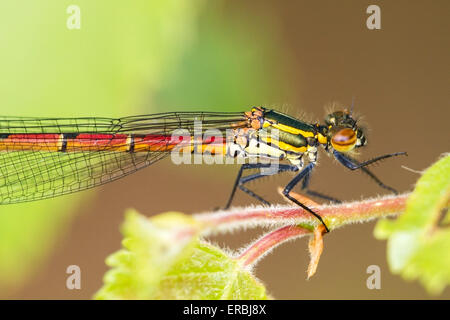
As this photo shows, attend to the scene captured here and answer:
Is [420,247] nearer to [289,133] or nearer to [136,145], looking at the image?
[289,133]

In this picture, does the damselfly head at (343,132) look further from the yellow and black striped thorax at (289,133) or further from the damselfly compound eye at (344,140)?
the yellow and black striped thorax at (289,133)

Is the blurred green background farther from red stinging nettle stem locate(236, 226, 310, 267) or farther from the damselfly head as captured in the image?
red stinging nettle stem locate(236, 226, 310, 267)

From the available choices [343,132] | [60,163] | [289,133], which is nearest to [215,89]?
[60,163]

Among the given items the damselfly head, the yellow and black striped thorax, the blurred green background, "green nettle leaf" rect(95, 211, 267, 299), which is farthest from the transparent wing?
"green nettle leaf" rect(95, 211, 267, 299)

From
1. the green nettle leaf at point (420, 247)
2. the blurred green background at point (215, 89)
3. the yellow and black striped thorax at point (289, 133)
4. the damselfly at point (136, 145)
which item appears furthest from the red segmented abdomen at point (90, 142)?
the green nettle leaf at point (420, 247)

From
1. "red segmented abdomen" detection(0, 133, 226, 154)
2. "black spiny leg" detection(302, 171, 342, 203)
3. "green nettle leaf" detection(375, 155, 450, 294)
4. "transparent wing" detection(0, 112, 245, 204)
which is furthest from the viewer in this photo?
"transparent wing" detection(0, 112, 245, 204)
